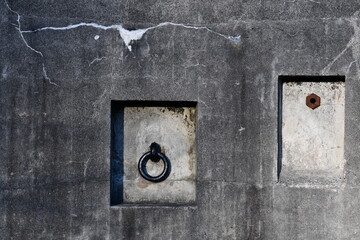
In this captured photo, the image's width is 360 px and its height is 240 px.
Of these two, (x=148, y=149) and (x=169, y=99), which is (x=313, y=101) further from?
(x=148, y=149)

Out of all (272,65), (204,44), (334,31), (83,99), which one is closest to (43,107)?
(83,99)

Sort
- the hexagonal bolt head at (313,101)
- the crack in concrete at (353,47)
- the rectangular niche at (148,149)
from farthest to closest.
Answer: the rectangular niche at (148,149) → the hexagonal bolt head at (313,101) → the crack in concrete at (353,47)

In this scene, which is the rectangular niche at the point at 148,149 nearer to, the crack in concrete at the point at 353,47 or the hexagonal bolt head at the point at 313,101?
the hexagonal bolt head at the point at 313,101

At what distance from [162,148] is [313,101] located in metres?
1.20

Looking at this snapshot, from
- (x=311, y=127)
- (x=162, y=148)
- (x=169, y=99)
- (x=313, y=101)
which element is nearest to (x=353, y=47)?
(x=313, y=101)

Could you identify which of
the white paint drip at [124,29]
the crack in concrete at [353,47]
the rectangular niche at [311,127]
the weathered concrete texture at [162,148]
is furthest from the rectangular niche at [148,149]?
the crack in concrete at [353,47]

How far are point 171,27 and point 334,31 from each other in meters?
1.20

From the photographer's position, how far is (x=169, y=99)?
4.09 meters

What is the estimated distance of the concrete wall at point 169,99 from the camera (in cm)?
402

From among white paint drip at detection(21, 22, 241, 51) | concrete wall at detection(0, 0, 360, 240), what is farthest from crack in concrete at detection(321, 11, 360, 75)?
white paint drip at detection(21, 22, 241, 51)

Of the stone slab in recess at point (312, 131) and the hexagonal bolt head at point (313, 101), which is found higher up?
the hexagonal bolt head at point (313, 101)

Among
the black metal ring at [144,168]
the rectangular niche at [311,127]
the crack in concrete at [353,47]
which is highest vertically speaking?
the crack in concrete at [353,47]

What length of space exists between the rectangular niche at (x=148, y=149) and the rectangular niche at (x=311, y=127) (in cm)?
70

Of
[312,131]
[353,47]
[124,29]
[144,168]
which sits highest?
[124,29]
